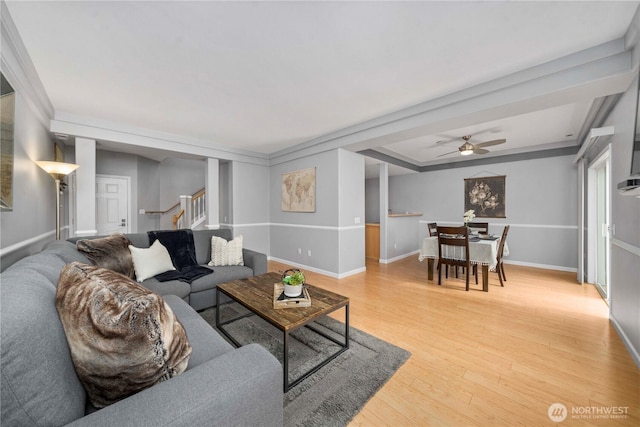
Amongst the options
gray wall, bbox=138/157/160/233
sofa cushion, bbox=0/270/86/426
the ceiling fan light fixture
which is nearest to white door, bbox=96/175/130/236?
gray wall, bbox=138/157/160/233

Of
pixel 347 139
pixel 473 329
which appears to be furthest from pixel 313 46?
pixel 473 329

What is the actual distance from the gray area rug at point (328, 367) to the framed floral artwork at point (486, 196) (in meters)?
4.88

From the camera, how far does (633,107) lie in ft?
6.57

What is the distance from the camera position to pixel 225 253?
10.2 feet

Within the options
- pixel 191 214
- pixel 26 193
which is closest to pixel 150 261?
pixel 26 193

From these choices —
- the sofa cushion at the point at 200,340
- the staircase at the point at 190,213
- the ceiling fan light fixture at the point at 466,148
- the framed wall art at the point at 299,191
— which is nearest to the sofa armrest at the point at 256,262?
the sofa cushion at the point at 200,340

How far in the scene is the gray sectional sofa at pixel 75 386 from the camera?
64 cm

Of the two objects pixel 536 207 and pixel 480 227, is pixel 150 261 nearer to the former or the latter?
pixel 480 227

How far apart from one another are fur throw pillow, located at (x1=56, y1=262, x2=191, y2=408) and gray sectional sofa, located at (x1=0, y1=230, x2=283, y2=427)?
0.12 ft

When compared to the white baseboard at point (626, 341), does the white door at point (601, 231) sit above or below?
above

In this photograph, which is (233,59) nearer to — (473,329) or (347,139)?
(347,139)

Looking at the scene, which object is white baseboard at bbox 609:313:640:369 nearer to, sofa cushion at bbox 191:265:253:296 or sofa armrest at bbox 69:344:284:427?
sofa armrest at bbox 69:344:284:427

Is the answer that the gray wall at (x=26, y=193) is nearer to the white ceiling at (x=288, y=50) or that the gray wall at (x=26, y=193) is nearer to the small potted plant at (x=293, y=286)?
the white ceiling at (x=288, y=50)

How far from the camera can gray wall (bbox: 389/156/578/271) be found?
4703 mm
